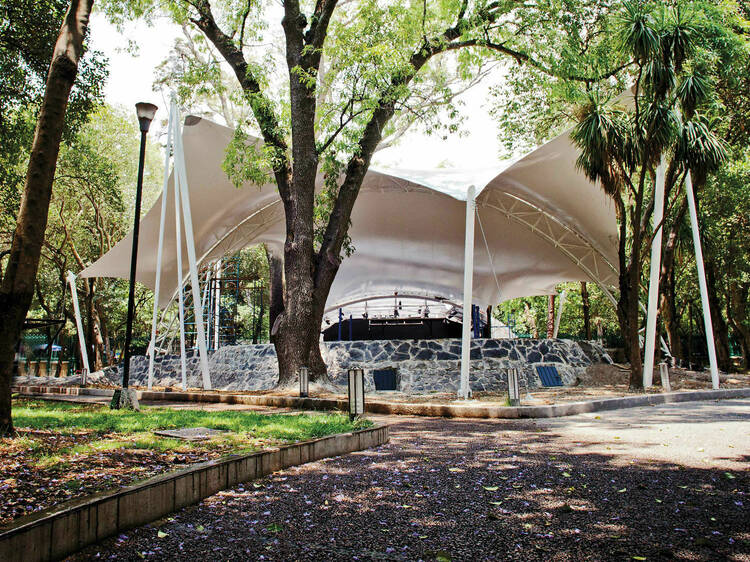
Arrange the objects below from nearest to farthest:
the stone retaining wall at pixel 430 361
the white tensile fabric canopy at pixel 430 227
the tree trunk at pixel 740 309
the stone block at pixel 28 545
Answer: the stone block at pixel 28 545
the stone retaining wall at pixel 430 361
the white tensile fabric canopy at pixel 430 227
the tree trunk at pixel 740 309

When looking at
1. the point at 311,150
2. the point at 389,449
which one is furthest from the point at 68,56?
the point at 311,150

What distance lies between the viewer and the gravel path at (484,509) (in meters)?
2.74

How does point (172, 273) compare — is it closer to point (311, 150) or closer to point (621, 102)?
point (311, 150)

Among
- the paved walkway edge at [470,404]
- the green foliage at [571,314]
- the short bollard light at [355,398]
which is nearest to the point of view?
the short bollard light at [355,398]

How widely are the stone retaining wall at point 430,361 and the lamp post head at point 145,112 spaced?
7.61m

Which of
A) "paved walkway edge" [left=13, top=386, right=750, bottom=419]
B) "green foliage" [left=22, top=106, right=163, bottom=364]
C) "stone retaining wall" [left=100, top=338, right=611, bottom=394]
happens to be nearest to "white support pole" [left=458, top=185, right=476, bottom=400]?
"paved walkway edge" [left=13, top=386, right=750, bottom=419]

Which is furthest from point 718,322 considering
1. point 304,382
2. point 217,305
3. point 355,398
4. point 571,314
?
point 355,398

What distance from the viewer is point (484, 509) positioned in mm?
3420

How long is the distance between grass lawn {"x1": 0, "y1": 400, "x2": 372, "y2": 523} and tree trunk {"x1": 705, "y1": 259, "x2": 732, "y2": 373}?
646 inches

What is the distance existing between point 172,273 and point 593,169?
13320 millimetres

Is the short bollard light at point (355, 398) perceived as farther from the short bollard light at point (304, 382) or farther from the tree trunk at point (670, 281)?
the tree trunk at point (670, 281)

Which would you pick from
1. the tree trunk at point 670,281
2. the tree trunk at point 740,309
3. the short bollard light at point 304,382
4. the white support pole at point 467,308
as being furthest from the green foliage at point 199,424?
the tree trunk at point 740,309

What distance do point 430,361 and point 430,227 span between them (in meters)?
7.78

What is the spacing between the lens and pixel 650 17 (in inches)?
407
